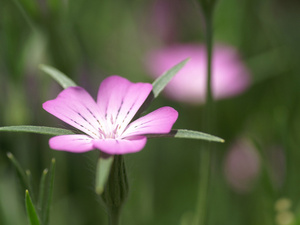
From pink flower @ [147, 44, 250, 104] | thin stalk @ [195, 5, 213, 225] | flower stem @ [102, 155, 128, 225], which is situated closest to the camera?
flower stem @ [102, 155, 128, 225]

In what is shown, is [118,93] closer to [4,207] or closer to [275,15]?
[4,207]

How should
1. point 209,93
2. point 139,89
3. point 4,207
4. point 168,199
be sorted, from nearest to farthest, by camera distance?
point 139,89, point 209,93, point 4,207, point 168,199

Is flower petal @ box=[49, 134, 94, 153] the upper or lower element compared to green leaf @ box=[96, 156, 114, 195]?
upper

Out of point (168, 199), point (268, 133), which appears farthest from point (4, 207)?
point (268, 133)

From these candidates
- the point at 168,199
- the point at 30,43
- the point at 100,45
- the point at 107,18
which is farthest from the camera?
the point at 107,18

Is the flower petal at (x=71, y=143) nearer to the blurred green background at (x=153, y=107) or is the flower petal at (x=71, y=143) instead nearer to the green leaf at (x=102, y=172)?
the green leaf at (x=102, y=172)

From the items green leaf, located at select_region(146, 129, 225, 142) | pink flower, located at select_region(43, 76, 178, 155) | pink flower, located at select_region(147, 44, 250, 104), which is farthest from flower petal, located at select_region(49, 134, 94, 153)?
pink flower, located at select_region(147, 44, 250, 104)

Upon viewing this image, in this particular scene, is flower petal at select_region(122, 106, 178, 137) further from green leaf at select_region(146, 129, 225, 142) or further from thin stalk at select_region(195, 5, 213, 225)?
thin stalk at select_region(195, 5, 213, 225)

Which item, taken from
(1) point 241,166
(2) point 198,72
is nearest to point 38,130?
(1) point 241,166

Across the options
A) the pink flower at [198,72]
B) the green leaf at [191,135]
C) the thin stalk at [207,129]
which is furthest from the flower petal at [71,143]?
the pink flower at [198,72]
